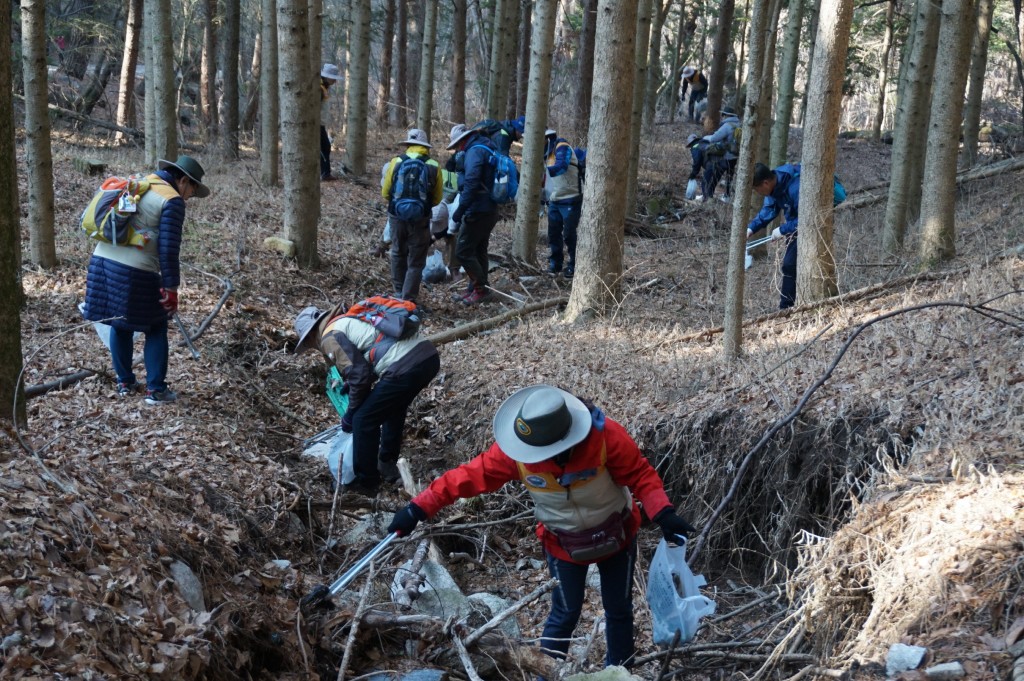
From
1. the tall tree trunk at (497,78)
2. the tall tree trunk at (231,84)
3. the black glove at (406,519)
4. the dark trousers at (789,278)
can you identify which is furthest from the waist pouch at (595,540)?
the tall tree trunk at (231,84)

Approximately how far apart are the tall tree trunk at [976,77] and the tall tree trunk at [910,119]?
402cm

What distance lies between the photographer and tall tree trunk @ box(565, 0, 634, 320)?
28.9 feet

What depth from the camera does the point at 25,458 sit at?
4602mm

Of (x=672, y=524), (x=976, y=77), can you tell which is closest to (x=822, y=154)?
(x=672, y=524)

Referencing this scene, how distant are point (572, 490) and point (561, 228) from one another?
8.43 metres

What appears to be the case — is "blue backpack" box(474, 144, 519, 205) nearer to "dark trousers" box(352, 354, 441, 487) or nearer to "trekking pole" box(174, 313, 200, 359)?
"trekking pole" box(174, 313, 200, 359)

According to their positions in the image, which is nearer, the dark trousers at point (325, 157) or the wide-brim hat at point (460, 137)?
the wide-brim hat at point (460, 137)

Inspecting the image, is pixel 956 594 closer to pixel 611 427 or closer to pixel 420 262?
pixel 611 427

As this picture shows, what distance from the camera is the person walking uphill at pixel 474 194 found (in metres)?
10.9

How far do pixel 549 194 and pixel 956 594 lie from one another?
901 centimetres

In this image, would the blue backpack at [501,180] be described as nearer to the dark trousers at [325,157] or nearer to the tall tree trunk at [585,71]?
the tall tree trunk at [585,71]

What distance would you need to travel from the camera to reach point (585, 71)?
17.1 metres

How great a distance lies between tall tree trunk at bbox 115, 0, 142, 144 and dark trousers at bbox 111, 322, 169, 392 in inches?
483

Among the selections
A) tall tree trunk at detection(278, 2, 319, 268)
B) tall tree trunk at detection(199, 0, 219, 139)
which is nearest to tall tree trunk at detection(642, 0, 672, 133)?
tall tree trunk at detection(278, 2, 319, 268)
